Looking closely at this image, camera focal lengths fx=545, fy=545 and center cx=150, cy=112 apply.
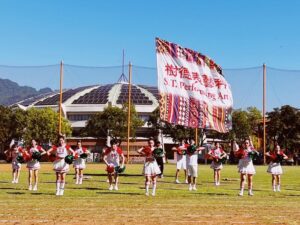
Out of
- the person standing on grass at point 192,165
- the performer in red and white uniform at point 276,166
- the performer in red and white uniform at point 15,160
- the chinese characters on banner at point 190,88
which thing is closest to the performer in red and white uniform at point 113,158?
the person standing on grass at point 192,165

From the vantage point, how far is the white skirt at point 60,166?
67.5ft

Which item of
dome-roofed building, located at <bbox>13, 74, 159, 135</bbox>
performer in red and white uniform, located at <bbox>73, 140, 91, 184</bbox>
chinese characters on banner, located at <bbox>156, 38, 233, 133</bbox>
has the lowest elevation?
performer in red and white uniform, located at <bbox>73, 140, 91, 184</bbox>

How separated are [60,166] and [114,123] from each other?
74819mm

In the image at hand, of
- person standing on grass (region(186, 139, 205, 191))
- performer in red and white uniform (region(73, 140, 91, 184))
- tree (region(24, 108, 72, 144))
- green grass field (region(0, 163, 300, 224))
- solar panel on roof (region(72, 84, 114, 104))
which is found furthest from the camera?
solar panel on roof (region(72, 84, 114, 104))

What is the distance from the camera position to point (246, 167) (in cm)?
2209

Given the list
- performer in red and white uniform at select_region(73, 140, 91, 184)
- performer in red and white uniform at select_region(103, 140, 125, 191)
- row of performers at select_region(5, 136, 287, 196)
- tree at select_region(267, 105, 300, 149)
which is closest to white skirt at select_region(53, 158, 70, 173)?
row of performers at select_region(5, 136, 287, 196)

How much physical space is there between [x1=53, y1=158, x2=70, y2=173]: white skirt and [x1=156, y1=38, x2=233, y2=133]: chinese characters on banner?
22.4 ft

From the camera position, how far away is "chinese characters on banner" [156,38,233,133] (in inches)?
1035

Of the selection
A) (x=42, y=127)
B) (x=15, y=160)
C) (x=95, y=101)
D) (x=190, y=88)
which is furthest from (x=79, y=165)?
(x=95, y=101)

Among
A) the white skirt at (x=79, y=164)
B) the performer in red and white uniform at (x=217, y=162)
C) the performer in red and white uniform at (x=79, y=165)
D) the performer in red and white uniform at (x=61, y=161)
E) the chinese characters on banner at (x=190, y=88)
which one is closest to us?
the performer in red and white uniform at (x=61, y=161)

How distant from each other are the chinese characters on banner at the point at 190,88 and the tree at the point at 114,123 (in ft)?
207

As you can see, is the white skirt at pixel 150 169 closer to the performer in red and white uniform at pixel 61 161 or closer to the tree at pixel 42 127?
the performer in red and white uniform at pixel 61 161

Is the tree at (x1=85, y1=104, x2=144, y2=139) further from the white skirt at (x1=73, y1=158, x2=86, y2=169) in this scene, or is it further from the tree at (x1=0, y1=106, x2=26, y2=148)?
the white skirt at (x1=73, y1=158, x2=86, y2=169)

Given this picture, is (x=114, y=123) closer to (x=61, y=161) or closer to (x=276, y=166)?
(x=276, y=166)
